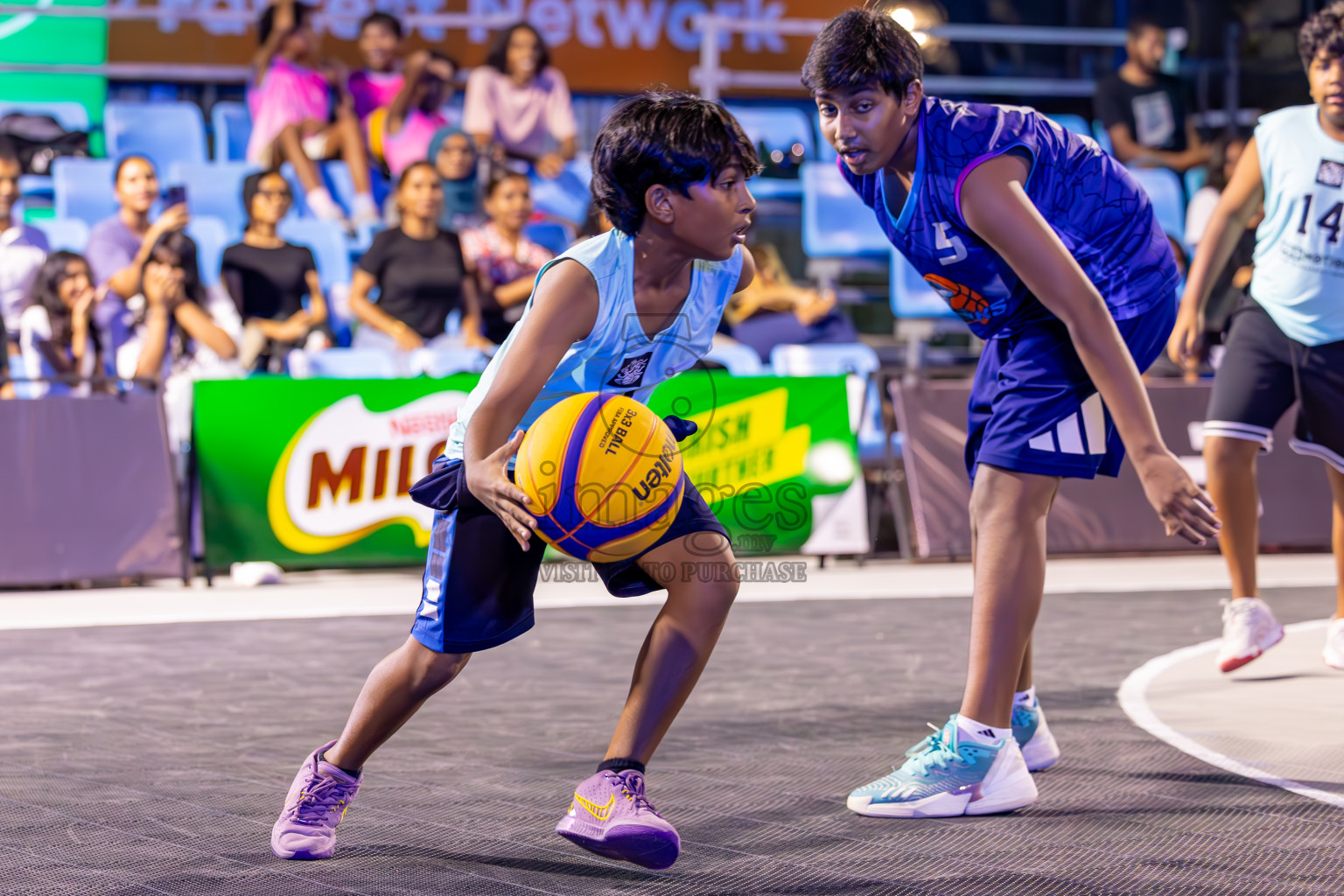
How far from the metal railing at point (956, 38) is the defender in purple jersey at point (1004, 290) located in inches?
331

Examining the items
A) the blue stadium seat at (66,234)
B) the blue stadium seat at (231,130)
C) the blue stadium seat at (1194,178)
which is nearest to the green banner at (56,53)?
the blue stadium seat at (231,130)

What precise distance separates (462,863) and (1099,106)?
1044 cm

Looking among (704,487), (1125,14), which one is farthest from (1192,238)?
(704,487)

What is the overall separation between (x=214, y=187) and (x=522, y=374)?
8.70 meters

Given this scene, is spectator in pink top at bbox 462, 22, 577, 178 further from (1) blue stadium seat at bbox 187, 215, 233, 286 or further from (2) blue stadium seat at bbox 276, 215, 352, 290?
(1) blue stadium seat at bbox 187, 215, 233, 286

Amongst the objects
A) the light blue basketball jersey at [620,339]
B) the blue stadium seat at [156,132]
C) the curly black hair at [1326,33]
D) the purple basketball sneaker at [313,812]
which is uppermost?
the curly black hair at [1326,33]

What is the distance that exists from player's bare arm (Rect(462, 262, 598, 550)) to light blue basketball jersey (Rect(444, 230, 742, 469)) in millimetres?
38

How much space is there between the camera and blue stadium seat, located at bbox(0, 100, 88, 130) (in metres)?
10.9

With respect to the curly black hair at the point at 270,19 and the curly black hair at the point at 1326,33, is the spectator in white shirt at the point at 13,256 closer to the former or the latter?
the curly black hair at the point at 270,19

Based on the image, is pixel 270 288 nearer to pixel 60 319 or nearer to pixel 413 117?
pixel 60 319

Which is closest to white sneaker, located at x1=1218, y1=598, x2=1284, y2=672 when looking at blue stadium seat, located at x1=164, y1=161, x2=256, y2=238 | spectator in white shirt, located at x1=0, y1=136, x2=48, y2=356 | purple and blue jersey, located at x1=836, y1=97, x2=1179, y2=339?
purple and blue jersey, located at x1=836, y1=97, x2=1179, y2=339

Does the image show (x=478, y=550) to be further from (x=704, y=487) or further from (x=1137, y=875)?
(x=704, y=487)

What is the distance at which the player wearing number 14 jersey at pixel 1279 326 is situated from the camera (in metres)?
4.71

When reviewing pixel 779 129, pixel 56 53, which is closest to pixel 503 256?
pixel 779 129
